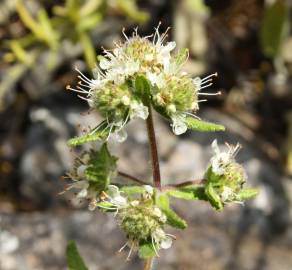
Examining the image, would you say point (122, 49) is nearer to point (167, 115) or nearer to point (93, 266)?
point (167, 115)

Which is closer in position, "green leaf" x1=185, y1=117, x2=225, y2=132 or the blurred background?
Result: "green leaf" x1=185, y1=117, x2=225, y2=132

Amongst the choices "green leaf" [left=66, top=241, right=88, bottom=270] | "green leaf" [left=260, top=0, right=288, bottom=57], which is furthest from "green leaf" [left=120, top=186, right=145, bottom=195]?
"green leaf" [left=260, top=0, right=288, bottom=57]

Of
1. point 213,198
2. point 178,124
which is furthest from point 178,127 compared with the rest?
point 213,198

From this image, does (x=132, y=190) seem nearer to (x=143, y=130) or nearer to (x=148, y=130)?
(x=148, y=130)

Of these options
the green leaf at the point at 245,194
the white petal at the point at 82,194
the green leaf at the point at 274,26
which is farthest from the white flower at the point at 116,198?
the green leaf at the point at 274,26

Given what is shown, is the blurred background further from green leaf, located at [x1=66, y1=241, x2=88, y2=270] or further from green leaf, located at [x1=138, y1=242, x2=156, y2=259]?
green leaf, located at [x1=138, y1=242, x2=156, y2=259]

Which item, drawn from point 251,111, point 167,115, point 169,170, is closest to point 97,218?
point 169,170
